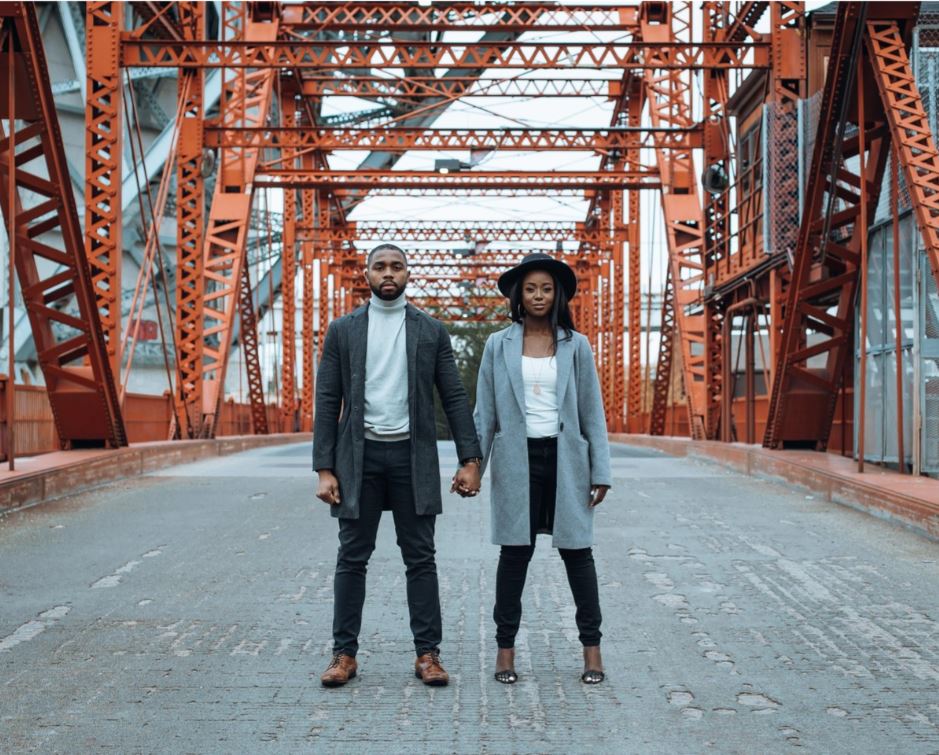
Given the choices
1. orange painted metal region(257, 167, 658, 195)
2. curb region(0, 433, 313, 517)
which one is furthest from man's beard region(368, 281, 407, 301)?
orange painted metal region(257, 167, 658, 195)

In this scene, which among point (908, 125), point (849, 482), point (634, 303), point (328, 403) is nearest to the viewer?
point (328, 403)

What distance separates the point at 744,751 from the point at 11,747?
2390 millimetres

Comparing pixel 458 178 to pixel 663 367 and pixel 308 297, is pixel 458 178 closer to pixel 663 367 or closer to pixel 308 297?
pixel 663 367

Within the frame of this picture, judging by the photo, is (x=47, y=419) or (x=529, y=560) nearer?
(x=529, y=560)

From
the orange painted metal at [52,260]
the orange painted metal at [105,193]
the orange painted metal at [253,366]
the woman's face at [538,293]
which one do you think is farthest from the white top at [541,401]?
the orange painted metal at [253,366]

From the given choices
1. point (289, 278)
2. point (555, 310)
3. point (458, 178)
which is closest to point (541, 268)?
point (555, 310)

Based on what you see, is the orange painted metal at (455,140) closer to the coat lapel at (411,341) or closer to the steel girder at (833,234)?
the steel girder at (833,234)

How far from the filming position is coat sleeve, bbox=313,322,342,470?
5.29 meters

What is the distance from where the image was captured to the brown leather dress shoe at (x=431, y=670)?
201 inches

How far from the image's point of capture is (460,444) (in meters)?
5.24

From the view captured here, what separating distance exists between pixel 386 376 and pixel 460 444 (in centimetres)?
41

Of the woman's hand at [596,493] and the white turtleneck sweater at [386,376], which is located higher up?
the white turtleneck sweater at [386,376]

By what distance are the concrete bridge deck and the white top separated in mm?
1007

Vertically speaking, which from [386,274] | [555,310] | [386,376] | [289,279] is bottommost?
[386,376]
